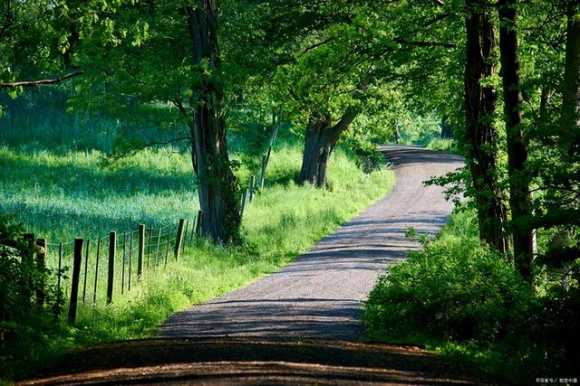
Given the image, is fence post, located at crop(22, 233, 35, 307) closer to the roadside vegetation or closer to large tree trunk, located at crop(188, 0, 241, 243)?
the roadside vegetation

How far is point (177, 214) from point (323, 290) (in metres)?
11.8

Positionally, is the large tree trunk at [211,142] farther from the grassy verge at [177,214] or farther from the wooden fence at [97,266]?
the grassy verge at [177,214]

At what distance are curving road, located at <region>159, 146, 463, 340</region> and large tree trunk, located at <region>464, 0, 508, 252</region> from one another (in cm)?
304

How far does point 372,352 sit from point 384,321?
142 inches

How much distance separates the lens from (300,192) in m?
41.2

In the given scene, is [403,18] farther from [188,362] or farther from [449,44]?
[188,362]

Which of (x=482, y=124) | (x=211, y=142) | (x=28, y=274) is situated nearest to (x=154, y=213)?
(x=211, y=142)

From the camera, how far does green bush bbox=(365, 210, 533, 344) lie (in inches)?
543

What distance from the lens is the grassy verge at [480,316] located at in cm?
1139

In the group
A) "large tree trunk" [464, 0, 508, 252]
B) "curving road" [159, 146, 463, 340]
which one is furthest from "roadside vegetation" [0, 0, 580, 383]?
"curving road" [159, 146, 463, 340]

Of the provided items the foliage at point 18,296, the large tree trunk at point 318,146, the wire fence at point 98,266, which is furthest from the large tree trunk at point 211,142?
the large tree trunk at point 318,146

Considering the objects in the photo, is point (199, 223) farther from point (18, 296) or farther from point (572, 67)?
point (18, 296)

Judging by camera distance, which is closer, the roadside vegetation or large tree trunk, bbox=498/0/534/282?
the roadside vegetation

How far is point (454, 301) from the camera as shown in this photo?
14.5 metres
